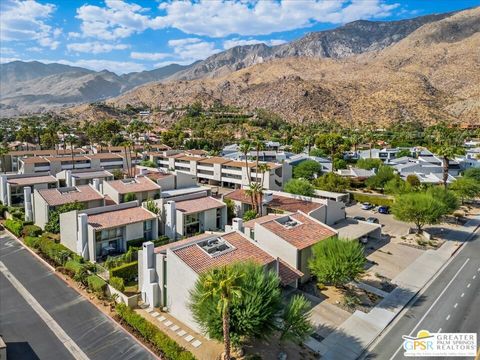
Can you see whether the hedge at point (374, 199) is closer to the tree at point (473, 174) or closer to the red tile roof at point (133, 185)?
the tree at point (473, 174)

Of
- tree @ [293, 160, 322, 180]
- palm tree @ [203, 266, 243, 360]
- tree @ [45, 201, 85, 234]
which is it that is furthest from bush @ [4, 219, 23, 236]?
tree @ [293, 160, 322, 180]

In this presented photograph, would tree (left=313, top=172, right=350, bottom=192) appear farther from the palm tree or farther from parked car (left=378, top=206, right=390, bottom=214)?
the palm tree

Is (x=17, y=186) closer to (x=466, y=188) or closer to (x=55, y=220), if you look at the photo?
(x=55, y=220)

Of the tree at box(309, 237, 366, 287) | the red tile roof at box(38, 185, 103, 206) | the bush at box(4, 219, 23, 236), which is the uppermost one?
the red tile roof at box(38, 185, 103, 206)

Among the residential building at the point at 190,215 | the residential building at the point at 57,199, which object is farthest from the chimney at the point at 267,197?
the residential building at the point at 57,199

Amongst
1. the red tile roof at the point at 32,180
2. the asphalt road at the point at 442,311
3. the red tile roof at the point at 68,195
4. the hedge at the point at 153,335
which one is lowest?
the asphalt road at the point at 442,311
